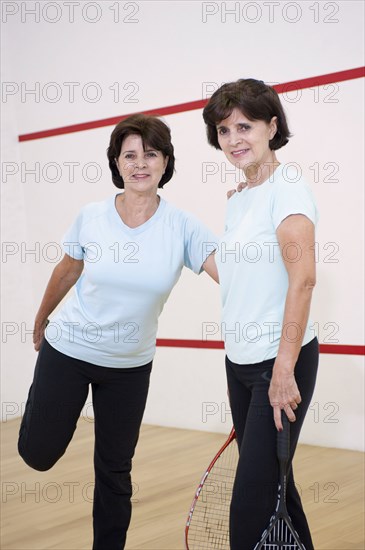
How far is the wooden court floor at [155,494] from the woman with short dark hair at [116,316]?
534 millimetres

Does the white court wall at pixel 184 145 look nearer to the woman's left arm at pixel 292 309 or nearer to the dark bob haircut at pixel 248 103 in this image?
the dark bob haircut at pixel 248 103

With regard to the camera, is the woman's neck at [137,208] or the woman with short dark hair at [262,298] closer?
the woman with short dark hair at [262,298]

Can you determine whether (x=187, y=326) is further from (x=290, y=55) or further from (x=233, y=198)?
(x=233, y=198)

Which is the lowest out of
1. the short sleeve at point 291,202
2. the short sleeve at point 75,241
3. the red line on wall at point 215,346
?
the red line on wall at point 215,346

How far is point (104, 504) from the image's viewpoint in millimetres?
2322

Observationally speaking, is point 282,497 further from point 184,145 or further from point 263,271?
point 184,145

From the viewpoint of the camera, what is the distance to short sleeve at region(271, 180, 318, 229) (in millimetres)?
1731

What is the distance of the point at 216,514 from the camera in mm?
2537

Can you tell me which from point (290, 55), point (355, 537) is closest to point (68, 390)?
point (355, 537)

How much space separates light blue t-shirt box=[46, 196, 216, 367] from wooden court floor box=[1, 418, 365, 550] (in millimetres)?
833

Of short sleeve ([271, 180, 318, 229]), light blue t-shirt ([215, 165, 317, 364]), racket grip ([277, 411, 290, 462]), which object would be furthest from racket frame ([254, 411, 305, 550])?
short sleeve ([271, 180, 318, 229])

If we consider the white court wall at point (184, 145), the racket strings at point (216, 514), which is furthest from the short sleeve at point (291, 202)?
the white court wall at point (184, 145)

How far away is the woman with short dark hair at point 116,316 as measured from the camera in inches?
87.6

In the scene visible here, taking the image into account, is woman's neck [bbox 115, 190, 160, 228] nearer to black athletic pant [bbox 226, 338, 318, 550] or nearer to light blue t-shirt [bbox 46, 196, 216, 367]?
light blue t-shirt [bbox 46, 196, 216, 367]
